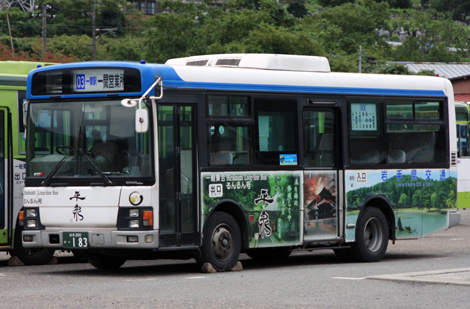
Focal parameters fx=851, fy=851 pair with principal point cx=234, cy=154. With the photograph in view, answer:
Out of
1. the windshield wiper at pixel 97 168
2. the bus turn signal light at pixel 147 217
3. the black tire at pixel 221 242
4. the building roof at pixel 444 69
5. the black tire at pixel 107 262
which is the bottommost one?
the black tire at pixel 107 262

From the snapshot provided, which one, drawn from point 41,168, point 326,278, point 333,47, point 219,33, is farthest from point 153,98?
point 333,47

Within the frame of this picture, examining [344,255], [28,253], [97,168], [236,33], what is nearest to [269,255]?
[344,255]

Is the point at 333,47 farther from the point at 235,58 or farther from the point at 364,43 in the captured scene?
the point at 235,58

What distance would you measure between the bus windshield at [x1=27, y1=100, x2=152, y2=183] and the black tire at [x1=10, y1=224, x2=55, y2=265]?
1921 mm

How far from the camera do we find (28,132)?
39.0ft

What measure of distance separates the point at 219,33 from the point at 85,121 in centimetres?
3822

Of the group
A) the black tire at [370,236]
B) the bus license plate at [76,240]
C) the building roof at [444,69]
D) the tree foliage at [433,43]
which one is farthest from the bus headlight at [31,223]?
the tree foliage at [433,43]

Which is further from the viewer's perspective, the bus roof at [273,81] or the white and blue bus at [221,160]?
the bus roof at [273,81]

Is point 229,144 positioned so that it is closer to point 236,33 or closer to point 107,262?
point 107,262

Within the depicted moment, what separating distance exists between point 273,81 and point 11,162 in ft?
14.1

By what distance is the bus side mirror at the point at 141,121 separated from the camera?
10695 millimetres

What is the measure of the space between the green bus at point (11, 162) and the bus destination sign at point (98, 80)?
195 cm

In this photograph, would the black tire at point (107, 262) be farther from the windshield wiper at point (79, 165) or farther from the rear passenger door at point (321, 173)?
the rear passenger door at point (321, 173)

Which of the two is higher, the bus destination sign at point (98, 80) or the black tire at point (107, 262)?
the bus destination sign at point (98, 80)
